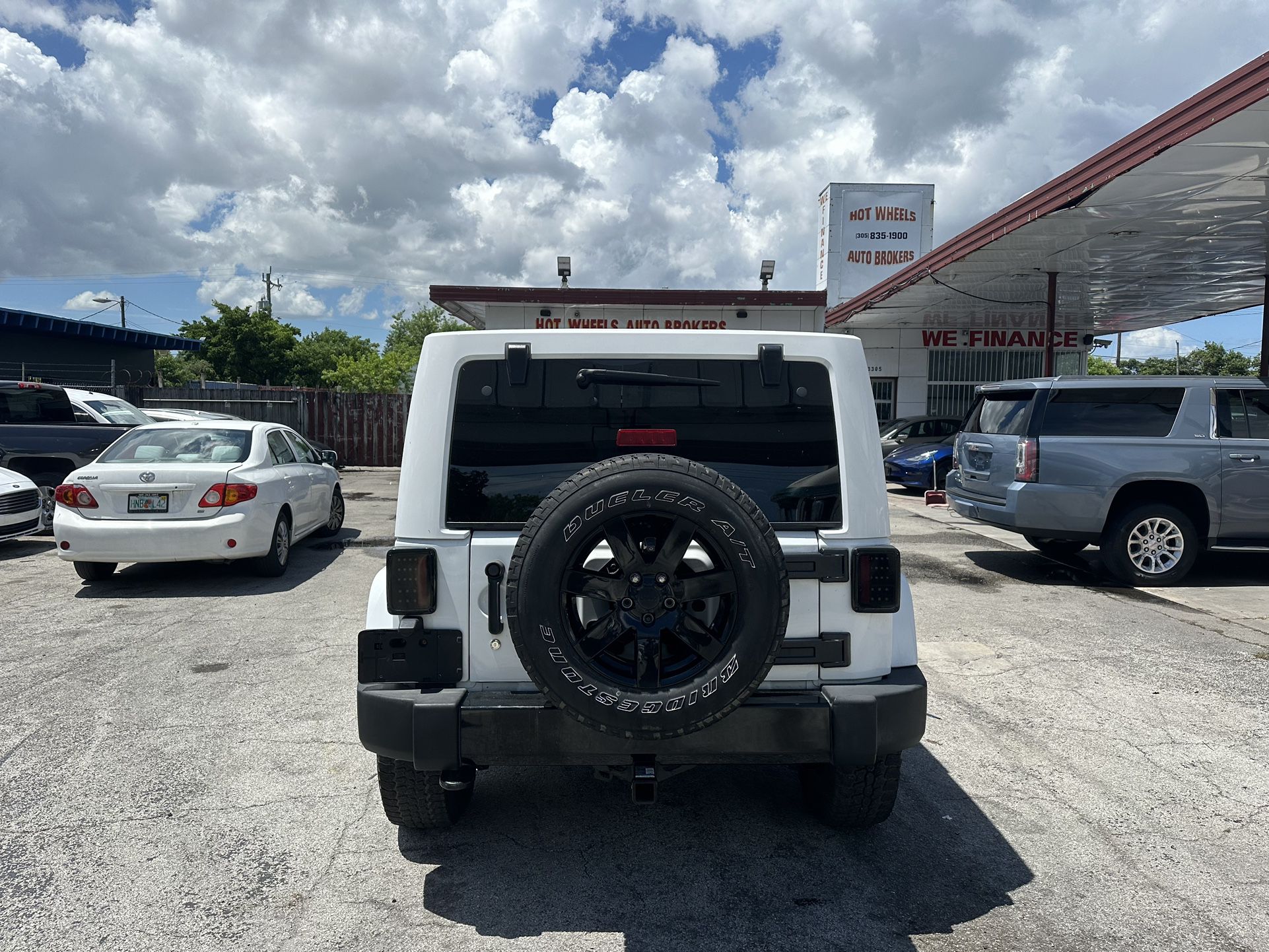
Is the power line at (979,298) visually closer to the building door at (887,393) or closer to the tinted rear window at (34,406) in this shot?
the building door at (887,393)

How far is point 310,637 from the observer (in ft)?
21.8

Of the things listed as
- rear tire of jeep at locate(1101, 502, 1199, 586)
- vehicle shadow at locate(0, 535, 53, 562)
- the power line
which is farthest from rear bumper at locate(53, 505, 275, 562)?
the power line

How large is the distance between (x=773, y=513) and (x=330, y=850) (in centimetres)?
215

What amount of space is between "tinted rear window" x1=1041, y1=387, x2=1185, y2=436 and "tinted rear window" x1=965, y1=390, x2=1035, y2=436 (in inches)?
8.0

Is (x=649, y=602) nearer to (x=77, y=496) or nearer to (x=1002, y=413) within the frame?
(x=77, y=496)

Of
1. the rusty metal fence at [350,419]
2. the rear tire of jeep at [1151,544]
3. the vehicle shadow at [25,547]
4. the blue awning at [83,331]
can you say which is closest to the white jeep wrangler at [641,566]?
the rear tire of jeep at [1151,544]

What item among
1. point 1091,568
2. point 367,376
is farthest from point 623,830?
point 367,376

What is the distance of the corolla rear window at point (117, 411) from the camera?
40.2 ft

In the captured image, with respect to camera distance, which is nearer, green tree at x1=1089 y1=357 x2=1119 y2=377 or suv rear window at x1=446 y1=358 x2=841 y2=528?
suv rear window at x1=446 y1=358 x2=841 y2=528

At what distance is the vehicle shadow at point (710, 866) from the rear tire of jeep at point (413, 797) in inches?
4.2

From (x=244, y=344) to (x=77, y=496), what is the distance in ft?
158

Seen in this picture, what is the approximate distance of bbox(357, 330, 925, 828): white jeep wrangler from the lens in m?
2.81

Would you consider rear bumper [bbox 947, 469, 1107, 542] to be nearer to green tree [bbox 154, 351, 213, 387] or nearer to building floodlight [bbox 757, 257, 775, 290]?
building floodlight [bbox 757, 257, 775, 290]

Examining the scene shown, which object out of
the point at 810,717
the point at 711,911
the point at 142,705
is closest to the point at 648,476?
the point at 810,717
